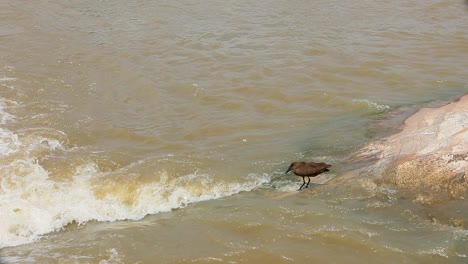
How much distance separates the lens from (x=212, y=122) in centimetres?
823

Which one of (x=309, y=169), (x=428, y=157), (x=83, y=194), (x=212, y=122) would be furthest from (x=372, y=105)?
(x=83, y=194)

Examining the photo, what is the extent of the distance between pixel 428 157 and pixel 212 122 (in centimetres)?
337

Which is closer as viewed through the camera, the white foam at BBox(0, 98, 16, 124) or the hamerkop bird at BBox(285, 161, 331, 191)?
the hamerkop bird at BBox(285, 161, 331, 191)

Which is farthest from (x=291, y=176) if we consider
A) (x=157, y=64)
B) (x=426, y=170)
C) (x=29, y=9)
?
(x=29, y=9)

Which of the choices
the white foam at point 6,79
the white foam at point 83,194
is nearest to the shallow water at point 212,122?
the white foam at point 83,194

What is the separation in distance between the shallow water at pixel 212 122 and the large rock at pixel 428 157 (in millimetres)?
232

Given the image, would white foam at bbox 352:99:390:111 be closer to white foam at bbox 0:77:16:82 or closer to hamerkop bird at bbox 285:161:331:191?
hamerkop bird at bbox 285:161:331:191

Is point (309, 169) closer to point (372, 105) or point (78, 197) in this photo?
point (78, 197)

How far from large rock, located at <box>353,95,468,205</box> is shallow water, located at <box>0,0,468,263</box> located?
232mm

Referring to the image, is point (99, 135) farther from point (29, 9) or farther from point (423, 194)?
point (29, 9)

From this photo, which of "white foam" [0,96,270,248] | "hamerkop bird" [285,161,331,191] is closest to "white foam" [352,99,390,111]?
"white foam" [0,96,270,248]

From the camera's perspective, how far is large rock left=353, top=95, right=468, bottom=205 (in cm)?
560

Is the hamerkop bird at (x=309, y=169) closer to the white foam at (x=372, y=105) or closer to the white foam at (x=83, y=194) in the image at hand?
the white foam at (x=83, y=194)

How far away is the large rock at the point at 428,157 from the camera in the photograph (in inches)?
220
